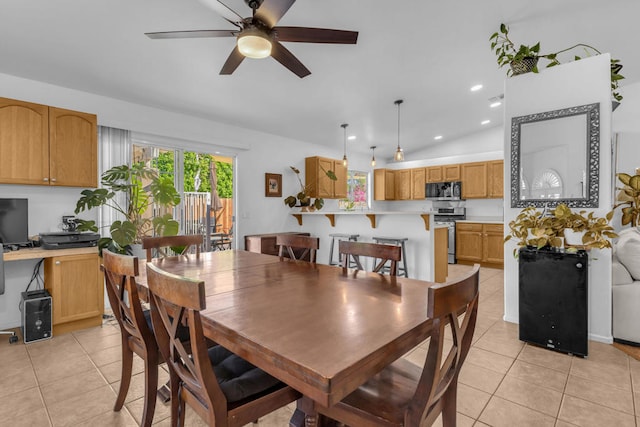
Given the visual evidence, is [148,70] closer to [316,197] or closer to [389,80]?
[389,80]

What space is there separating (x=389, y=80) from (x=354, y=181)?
380 centimetres

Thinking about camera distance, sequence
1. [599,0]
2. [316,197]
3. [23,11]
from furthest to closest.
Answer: [316,197], [599,0], [23,11]

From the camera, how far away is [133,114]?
385 cm

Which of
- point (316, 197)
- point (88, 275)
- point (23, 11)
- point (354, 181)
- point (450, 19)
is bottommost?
point (88, 275)

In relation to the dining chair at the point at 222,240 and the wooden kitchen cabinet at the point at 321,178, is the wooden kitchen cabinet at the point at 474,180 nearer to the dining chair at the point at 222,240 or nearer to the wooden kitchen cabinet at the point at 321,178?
the wooden kitchen cabinet at the point at 321,178

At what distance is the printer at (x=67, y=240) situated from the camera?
2.85 metres

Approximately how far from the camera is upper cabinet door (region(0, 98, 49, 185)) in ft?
9.18

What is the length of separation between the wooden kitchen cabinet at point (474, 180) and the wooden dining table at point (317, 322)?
568 centimetres

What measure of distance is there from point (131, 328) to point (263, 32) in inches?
76.0

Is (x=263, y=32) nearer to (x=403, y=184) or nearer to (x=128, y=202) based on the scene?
(x=128, y=202)


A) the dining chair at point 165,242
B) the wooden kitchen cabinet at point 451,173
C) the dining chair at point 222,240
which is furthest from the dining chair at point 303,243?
the wooden kitchen cabinet at point 451,173

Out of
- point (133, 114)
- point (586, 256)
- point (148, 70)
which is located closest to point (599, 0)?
point (586, 256)

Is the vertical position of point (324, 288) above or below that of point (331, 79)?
below

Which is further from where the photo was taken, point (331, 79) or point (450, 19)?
point (331, 79)
